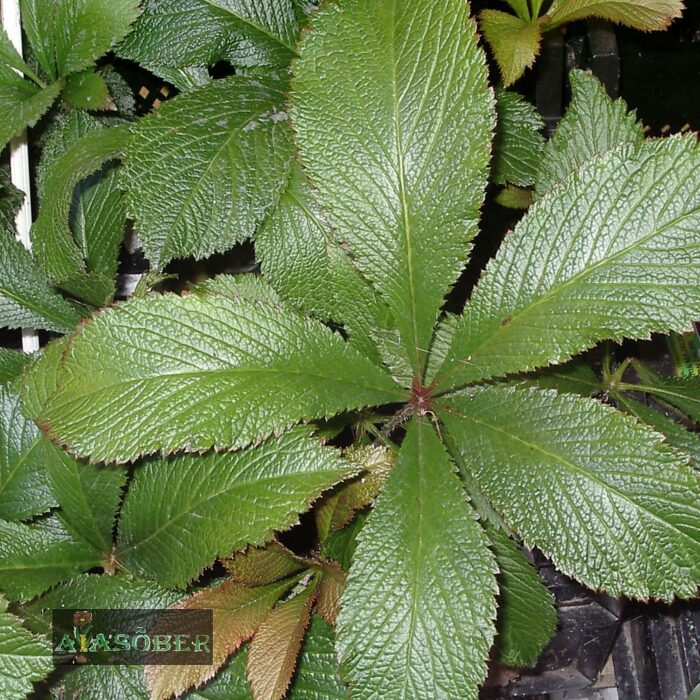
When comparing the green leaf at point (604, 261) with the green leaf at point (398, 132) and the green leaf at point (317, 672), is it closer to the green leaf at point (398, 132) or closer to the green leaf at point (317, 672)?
the green leaf at point (398, 132)

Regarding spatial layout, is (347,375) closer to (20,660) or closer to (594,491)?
(594,491)

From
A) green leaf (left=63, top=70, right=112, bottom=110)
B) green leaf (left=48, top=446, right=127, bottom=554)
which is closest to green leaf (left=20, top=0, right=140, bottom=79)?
green leaf (left=63, top=70, right=112, bottom=110)

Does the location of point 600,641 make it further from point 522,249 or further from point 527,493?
point 522,249

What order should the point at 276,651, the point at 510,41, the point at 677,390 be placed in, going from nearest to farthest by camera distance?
1. the point at 276,651
2. the point at 510,41
3. the point at 677,390

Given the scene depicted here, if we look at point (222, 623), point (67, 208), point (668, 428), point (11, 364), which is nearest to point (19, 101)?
point (67, 208)

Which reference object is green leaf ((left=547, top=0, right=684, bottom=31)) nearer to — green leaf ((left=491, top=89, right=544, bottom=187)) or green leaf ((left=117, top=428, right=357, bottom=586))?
green leaf ((left=491, top=89, right=544, bottom=187))

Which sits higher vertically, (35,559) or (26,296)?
(26,296)

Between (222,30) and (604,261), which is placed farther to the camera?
(222,30)
